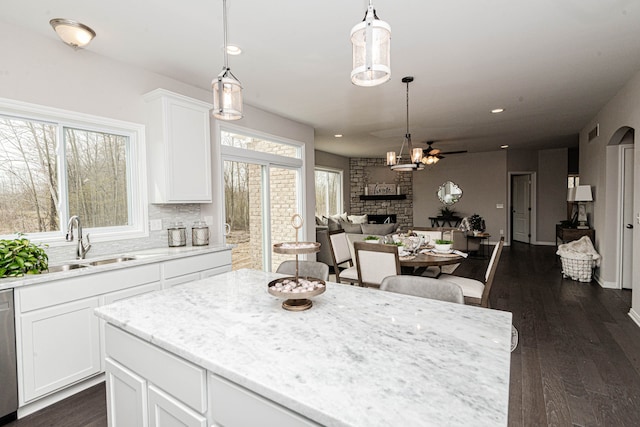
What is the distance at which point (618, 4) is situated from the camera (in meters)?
2.24

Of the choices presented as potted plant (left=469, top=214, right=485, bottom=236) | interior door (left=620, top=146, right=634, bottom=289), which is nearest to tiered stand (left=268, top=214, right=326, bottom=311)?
interior door (left=620, top=146, right=634, bottom=289)

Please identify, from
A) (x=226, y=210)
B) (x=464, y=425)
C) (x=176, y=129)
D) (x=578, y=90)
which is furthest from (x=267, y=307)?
(x=578, y=90)

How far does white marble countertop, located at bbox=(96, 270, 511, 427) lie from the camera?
764 millimetres

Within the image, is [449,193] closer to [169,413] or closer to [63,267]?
[63,267]

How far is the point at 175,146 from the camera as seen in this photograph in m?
3.15

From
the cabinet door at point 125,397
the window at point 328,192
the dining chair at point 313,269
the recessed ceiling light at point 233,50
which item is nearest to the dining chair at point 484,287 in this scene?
the dining chair at point 313,269

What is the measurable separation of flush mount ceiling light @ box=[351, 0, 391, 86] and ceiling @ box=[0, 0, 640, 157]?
47.6 inches

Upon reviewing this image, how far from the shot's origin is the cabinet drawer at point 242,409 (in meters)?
0.82

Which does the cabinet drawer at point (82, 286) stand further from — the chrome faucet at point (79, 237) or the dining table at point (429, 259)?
the dining table at point (429, 259)

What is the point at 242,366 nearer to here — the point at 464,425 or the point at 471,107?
the point at 464,425

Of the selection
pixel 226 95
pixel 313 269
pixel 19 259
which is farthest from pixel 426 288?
pixel 19 259

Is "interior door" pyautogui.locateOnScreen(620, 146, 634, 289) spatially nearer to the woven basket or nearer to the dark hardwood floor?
the dark hardwood floor

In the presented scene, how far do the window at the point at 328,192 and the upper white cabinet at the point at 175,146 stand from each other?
511 cm

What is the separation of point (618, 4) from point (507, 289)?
3.57 metres
